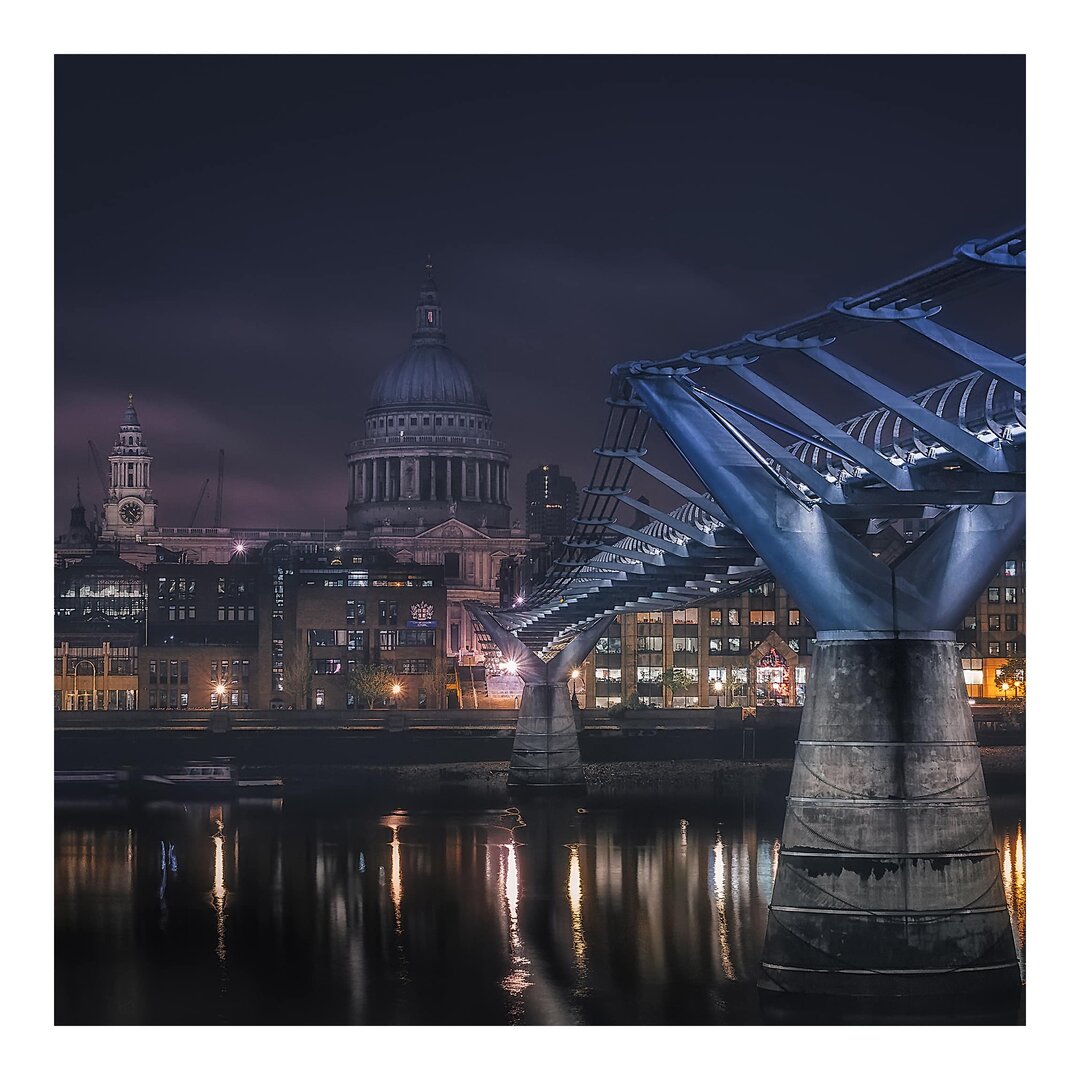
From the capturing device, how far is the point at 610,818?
80125mm

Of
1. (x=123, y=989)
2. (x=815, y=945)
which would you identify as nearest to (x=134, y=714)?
(x=123, y=989)

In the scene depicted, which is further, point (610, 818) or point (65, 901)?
point (610, 818)

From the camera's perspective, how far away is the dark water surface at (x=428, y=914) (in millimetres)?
37562

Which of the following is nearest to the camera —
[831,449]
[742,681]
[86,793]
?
[831,449]

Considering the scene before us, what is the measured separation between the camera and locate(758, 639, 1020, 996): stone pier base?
33125 mm

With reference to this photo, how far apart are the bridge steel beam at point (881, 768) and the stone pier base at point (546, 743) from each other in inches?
2471

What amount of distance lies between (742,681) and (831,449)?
108463mm

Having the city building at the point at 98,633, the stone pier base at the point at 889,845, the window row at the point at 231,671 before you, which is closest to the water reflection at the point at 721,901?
the stone pier base at the point at 889,845

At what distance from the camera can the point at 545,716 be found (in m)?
102

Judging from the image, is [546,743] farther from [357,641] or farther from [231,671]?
[357,641]

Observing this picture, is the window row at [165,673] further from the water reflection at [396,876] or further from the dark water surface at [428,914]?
the water reflection at [396,876]

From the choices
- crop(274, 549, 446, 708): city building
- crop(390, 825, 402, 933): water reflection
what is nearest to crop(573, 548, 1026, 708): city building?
crop(274, 549, 446, 708): city building

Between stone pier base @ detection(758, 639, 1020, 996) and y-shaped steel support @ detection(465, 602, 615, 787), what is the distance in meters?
59.1

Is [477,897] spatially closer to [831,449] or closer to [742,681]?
[831,449]
